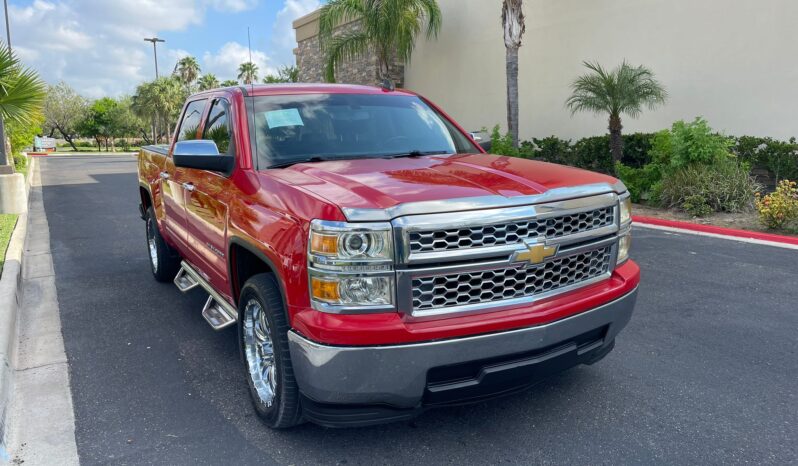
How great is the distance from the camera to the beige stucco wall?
11219 mm

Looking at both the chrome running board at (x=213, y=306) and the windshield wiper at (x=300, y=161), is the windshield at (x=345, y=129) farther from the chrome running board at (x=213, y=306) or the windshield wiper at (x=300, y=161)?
the chrome running board at (x=213, y=306)

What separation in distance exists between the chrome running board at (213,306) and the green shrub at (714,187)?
321 inches

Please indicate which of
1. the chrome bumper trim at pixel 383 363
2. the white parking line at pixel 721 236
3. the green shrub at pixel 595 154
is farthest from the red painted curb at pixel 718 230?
the chrome bumper trim at pixel 383 363

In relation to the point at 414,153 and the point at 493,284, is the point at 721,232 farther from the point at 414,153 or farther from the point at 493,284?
the point at 493,284

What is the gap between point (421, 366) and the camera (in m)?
2.59

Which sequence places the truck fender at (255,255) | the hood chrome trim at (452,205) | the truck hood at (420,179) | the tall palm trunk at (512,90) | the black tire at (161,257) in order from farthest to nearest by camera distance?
1. the tall palm trunk at (512,90)
2. the black tire at (161,257)
3. the truck fender at (255,255)
4. the truck hood at (420,179)
5. the hood chrome trim at (452,205)

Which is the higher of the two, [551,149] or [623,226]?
[551,149]

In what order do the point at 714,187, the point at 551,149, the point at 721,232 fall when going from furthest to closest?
the point at 551,149 → the point at 714,187 → the point at 721,232

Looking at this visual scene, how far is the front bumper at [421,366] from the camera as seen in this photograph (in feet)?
8.45

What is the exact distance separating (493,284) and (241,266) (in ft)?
5.43

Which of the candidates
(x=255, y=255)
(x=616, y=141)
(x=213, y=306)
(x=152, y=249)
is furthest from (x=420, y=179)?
(x=616, y=141)

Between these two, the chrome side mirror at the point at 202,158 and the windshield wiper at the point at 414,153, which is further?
the windshield wiper at the point at 414,153

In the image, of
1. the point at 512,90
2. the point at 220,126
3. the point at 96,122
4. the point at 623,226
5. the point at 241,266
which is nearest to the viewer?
the point at 623,226

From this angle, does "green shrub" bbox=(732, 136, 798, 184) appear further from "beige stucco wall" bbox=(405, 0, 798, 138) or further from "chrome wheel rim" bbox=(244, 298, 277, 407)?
"chrome wheel rim" bbox=(244, 298, 277, 407)
